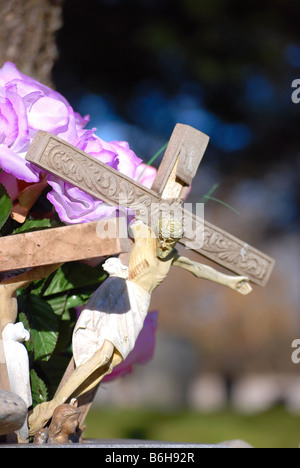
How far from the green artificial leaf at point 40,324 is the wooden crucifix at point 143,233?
4 cm

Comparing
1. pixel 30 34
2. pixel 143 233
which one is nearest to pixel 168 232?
pixel 143 233

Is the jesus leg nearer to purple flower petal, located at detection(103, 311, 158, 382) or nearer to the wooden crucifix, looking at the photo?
the wooden crucifix

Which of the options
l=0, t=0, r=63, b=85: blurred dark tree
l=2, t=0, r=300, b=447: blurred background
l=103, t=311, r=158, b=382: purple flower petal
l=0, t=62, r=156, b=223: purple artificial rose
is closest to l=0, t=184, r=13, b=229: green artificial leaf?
l=0, t=62, r=156, b=223: purple artificial rose

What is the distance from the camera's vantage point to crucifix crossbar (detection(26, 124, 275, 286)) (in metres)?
0.79

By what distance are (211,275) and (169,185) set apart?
123 mm

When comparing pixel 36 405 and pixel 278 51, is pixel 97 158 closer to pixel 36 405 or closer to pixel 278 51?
pixel 36 405

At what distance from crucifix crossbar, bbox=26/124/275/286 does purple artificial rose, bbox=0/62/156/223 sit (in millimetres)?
19

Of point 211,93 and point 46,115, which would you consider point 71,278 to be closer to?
point 46,115

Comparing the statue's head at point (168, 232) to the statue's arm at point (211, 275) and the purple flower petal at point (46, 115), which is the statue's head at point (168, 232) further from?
the purple flower petal at point (46, 115)

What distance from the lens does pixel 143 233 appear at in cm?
81

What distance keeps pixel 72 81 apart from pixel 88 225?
2.59 m

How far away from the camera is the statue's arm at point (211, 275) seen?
853mm

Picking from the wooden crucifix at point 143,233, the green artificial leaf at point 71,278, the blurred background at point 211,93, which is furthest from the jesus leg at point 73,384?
the blurred background at point 211,93
